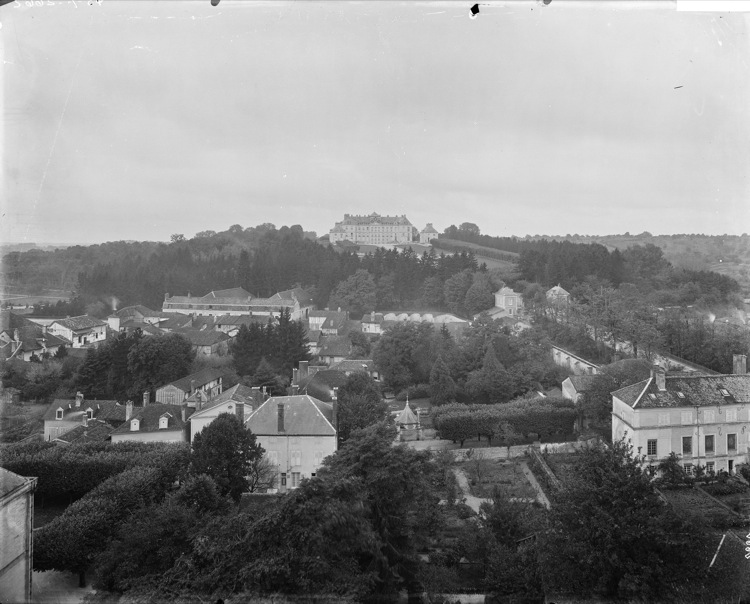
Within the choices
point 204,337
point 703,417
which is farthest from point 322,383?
point 703,417

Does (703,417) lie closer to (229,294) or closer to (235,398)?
(235,398)

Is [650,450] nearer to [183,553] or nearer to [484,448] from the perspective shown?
[484,448]

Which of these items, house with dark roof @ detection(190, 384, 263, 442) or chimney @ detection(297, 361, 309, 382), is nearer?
house with dark roof @ detection(190, 384, 263, 442)

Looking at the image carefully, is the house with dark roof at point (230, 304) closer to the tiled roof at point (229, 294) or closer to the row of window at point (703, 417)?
the tiled roof at point (229, 294)

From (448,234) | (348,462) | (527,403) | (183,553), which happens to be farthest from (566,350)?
(448,234)

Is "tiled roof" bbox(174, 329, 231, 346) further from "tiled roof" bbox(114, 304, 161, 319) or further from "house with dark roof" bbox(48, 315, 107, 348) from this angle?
"tiled roof" bbox(114, 304, 161, 319)

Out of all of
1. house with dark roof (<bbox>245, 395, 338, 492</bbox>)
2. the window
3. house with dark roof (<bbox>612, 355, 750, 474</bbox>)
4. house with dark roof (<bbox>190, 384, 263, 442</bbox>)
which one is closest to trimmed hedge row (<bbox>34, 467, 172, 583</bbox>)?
house with dark roof (<bbox>245, 395, 338, 492</bbox>)

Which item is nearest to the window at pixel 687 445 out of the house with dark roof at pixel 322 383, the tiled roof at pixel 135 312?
the house with dark roof at pixel 322 383
